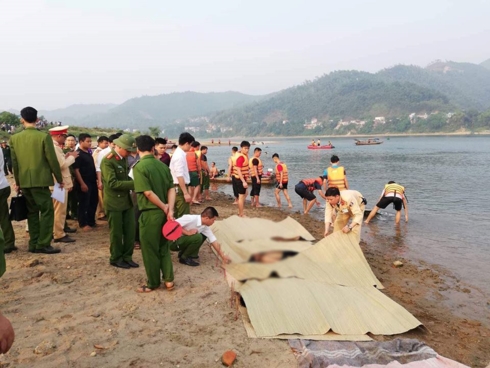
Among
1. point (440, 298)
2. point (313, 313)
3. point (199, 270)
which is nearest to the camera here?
point (313, 313)

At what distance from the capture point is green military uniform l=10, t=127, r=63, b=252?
5.33 meters

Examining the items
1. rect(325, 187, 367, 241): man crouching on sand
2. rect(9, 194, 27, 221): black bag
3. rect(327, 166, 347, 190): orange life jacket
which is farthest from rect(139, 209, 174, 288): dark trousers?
rect(327, 166, 347, 190): orange life jacket

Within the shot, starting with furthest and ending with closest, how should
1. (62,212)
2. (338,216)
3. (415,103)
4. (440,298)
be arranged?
(415,103) < (338,216) < (62,212) < (440,298)

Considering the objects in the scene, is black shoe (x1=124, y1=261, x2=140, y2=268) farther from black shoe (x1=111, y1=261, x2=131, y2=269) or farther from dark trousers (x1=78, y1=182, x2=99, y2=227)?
dark trousers (x1=78, y1=182, x2=99, y2=227)

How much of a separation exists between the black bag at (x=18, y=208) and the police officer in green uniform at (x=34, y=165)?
6 centimetres

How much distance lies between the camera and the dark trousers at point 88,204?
733cm

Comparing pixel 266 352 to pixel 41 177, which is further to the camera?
pixel 41 177

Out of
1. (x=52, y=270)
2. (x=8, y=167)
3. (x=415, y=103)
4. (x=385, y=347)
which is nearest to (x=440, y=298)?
(x=385, y=347)

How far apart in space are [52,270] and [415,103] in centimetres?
16438

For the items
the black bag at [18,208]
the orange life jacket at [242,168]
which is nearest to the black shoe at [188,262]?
the black bag at [18,208]

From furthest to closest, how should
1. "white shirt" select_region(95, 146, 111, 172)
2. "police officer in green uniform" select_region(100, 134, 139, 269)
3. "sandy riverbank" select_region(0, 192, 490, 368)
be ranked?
"white shirt" select_region(95, 146, 111, 172)
"police officer in green uniform" select_region(100, 134, 139, 269)
"sandy riverbank" select_region(0, 192, 490, 368)

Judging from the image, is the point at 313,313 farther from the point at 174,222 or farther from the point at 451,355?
the point at 174,222

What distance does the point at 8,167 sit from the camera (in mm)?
17484

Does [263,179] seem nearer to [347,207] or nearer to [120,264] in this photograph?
[347,207]
